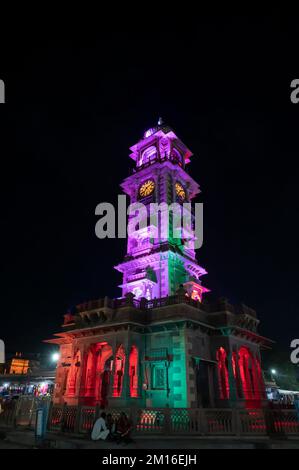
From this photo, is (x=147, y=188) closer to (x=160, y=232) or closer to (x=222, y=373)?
(x=160, y=232)

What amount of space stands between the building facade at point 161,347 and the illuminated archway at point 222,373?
0.25ft

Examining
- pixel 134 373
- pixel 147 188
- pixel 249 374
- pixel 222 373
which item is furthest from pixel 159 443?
pixel 147 188

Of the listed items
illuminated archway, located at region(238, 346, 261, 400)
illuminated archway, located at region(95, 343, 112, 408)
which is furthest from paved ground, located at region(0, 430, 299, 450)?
illuminated archway, located at region(238, 346, 261, 400)

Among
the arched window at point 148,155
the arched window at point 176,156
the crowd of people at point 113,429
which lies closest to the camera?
the crowd of people at point 113,429

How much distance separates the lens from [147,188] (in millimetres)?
38750

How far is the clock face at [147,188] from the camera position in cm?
3816

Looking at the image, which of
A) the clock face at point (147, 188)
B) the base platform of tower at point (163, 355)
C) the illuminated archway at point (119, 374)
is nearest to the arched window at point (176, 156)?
the clock face at point (147, 188)

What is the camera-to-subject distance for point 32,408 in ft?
60.8

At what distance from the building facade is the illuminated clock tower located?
0.48ft

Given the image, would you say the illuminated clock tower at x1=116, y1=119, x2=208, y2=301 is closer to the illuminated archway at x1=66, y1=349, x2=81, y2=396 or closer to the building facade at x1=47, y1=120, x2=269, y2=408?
the building facade at x1=47, y1=120, x2=269, y2=408

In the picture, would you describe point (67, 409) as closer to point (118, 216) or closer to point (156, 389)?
point (156, 389)

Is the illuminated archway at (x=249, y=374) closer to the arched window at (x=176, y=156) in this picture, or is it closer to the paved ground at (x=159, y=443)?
the paved ground at (x=159, y=443)

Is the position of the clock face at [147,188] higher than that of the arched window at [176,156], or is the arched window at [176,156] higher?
the arched window at [176,156]
